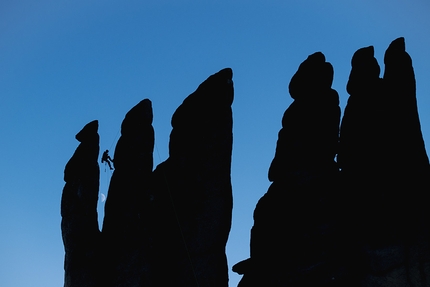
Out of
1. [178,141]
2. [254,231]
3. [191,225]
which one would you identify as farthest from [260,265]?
[178,141]

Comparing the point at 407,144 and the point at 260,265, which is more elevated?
the point at 407,144

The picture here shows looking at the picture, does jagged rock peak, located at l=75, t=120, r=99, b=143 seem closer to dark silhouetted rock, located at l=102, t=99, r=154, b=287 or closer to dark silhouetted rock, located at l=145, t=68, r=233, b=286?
dark silhouetted rock, located at l=102, t=99, r=154, b=287

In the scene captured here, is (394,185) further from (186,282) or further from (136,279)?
(136,279)

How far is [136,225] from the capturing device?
32.5 m

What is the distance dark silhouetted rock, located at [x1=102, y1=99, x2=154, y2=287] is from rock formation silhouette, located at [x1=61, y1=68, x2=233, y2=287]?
0.05 metres

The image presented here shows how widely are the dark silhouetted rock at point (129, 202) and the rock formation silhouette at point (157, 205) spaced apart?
51 mm

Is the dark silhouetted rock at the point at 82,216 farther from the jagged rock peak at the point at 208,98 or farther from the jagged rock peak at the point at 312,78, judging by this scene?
the jagged rock peak at the point at 312,78

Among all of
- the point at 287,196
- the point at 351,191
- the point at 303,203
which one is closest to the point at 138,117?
the point at 287,196

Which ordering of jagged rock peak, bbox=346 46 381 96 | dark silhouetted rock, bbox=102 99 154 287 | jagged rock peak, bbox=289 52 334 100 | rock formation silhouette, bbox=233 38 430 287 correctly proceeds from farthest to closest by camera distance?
jagged rock peak, bbox=289 52 334 100 → jagged rock peak, bbox=346 46 381 96 → dark silhouetted rock, bbox=102 99 154 287 → rock formation silhouette, bbox=233 38 430 287

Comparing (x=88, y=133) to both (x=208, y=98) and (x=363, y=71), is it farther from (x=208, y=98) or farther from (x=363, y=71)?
(x=363, y=71)

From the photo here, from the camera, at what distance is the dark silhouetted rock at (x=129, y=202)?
31.7m

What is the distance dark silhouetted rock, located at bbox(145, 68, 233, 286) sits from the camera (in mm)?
32250

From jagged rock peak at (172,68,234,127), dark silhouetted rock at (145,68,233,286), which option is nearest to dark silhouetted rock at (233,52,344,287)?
dark silhouetted rock at (145,68,233,286)

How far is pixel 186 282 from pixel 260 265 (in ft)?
12.6
